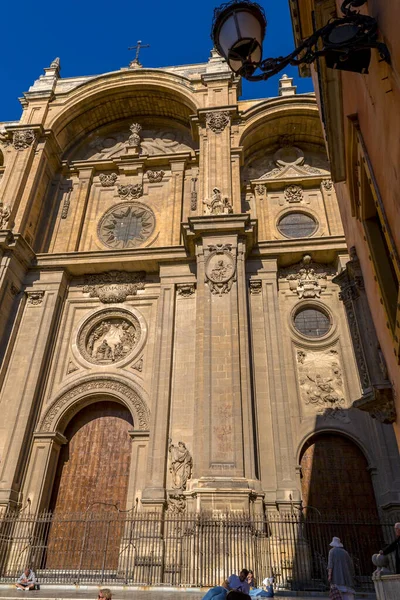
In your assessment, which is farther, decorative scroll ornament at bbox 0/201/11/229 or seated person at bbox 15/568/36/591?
decorative scroll ornament at bbox 0/201/11/229

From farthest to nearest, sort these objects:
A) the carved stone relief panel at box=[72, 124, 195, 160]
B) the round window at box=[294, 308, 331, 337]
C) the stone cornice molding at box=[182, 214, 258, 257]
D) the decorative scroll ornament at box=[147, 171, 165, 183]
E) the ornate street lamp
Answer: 1. the carved stone relief panel at box=[72, 124, 195, 160]
2. the decorative scroll ornament at box=[147, 171, 165, 183]
3. the round window at box=[294, 308, 331, 337]
4. the stone cornice molding at box=[182, 214, 258, 257]
5. the ornate street lamp

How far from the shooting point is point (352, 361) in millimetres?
13977

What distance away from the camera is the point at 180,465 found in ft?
39.3

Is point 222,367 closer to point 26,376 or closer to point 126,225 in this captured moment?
point 26,376

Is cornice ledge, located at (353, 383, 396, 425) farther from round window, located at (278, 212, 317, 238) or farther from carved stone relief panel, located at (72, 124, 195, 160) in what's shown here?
carved stone relief panel, located at (72, 124, 195, 160)

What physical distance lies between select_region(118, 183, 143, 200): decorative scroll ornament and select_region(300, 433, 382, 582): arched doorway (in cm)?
1201

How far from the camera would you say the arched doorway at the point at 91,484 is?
1206 centimetres

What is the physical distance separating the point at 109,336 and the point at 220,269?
4.76 metres

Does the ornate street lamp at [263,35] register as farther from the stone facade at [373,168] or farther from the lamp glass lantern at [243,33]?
the stone facade at [373,168]

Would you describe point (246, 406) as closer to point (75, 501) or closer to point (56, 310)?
point (75, 501)

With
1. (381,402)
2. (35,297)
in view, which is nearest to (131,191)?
(35,297)

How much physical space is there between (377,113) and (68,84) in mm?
20375

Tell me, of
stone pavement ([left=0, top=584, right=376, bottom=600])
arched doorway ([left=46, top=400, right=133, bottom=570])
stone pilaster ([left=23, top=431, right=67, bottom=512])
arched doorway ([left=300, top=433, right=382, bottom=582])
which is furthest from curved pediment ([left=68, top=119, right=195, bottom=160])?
stone pavement ([left=0, top=584, right=376, bottom=600])

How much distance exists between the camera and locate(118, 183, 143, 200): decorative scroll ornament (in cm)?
1884
